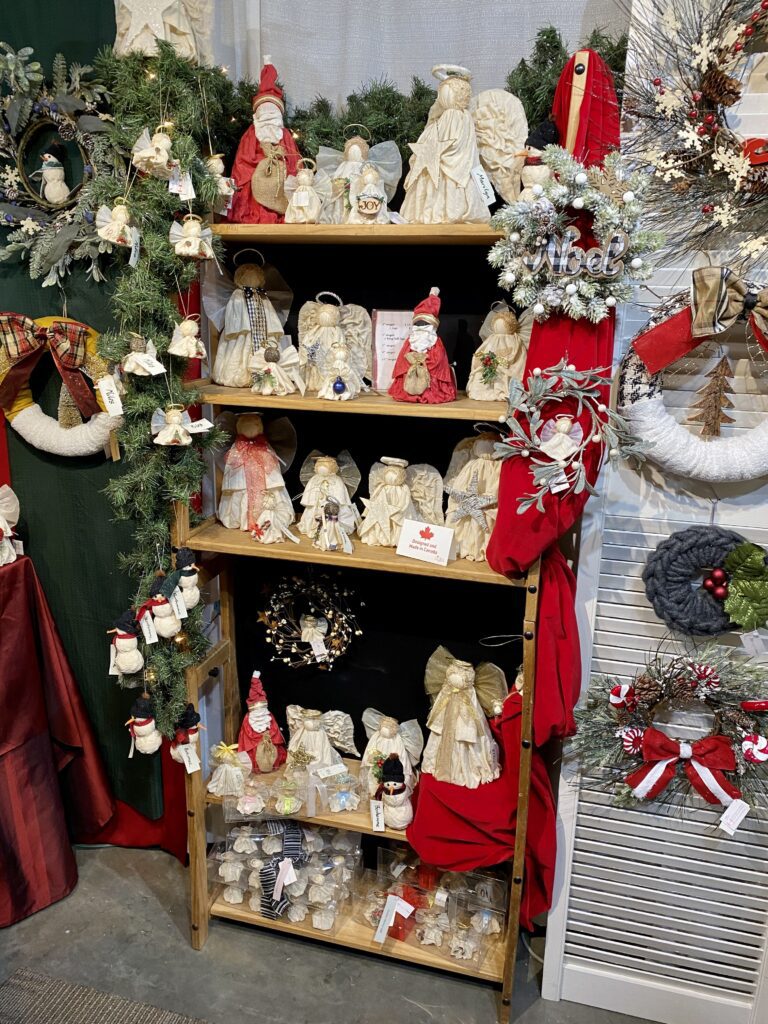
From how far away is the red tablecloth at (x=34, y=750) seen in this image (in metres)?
2.22

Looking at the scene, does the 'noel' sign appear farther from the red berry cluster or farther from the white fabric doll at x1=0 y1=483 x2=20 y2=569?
the white fabric doll at x1=0 y1=483 x2=20 y2=569

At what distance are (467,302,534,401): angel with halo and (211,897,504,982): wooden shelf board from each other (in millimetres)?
1472

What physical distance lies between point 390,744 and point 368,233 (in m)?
1.32

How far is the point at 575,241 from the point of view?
5.03 ft

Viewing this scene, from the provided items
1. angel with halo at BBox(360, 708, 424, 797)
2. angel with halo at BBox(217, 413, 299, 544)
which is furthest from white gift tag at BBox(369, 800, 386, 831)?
Answer: angel with halo at BBox(217, 413, 299, 544)

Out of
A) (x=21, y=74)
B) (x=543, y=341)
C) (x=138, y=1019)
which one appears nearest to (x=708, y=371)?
(x=543, y=341)

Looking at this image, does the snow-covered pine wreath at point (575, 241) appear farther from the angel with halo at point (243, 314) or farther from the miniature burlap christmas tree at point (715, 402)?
the angel with halo at point (243, 314)

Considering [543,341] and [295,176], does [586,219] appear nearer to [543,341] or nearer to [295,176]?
[543,341]

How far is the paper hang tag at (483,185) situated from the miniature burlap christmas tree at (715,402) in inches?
24.0

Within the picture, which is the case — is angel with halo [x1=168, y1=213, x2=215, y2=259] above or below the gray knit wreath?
above

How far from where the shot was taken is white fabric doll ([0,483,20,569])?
2.14 m

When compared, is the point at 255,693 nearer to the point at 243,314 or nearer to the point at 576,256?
the point at 243,314

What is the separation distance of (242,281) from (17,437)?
0.89m

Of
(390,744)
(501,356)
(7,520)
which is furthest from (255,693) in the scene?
(501,356)
